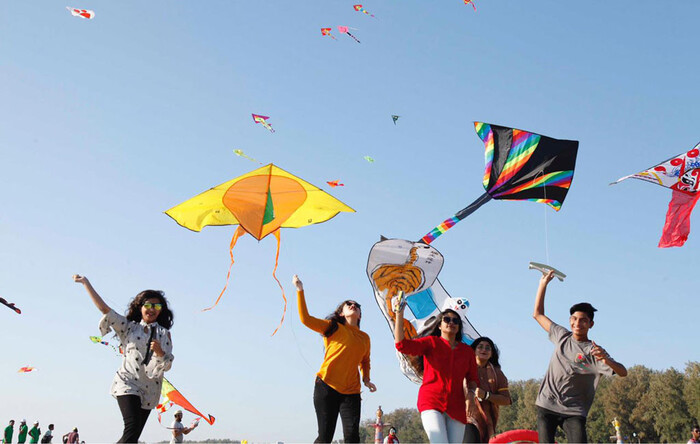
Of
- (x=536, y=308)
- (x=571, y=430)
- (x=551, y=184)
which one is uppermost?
(x=551, y=184)

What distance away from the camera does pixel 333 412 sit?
6.35m


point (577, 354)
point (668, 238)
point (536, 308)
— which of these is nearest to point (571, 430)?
point (577, 354)

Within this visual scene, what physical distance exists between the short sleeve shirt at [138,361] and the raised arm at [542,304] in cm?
359

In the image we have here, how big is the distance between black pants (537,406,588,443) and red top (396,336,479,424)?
28.0 inches

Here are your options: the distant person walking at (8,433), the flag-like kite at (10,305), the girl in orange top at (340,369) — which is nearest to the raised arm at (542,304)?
the girl in orange top at (340,369)

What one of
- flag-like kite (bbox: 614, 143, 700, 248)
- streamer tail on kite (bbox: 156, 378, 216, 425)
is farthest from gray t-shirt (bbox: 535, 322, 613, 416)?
streamer tail on kite (bbox: 156, 378, 216, 425)

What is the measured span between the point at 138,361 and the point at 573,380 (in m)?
3.85

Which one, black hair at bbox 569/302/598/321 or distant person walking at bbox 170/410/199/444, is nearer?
black hair at bbox 569/302/598/321

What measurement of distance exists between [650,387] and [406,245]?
6008 cm

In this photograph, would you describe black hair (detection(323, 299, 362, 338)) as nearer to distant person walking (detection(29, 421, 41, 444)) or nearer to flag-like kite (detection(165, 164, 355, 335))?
flag-like kite (detection(165, 164, 355, 335))

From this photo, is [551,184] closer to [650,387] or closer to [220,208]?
[220,208]

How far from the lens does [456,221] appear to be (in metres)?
10.3

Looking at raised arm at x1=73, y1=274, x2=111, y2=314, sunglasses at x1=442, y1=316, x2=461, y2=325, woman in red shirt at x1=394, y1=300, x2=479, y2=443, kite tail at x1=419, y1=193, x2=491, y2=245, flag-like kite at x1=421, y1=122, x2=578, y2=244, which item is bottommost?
woman in red shirt at x1=394, y1=300, x2=479, y2=443

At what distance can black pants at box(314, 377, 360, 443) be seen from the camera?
247 inches
